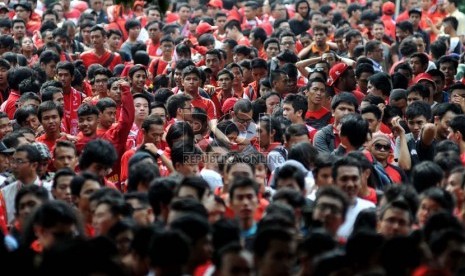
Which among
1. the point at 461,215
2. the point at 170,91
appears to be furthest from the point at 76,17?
the point at 461,215

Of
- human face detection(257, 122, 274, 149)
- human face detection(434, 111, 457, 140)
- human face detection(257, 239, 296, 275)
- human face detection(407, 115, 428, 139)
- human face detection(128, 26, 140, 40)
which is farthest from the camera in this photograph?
human face detection(128, 26, 140, 40)

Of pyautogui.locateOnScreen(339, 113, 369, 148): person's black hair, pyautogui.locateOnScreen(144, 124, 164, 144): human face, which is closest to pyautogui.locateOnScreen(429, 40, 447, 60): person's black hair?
pyautogui.locateOnScreen(339, 113, 369, 148): person's black hair

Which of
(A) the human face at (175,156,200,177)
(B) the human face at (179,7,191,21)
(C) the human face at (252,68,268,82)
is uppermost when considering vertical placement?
(A) the human face at (175,156,200,177)

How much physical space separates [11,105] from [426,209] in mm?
6641

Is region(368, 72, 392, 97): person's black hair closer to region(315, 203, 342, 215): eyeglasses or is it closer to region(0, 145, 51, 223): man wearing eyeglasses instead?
region(0, 145, 51, 223): man wearing eyeglasses

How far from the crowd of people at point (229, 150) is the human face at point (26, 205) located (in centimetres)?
1

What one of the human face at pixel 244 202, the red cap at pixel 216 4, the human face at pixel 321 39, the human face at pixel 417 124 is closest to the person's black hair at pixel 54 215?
the human face at pixel 244 202

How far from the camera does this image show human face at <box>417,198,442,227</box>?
9812 mm

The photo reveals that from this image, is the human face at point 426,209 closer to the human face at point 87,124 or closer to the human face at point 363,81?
the human face at point 87,124

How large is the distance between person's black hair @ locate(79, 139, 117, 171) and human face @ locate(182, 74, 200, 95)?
12.9 ft

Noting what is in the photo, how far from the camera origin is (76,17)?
947 inches

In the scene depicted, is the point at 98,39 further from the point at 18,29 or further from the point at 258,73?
the point at 258,73

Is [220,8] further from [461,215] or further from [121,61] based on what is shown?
[461,215]

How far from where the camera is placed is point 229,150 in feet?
42.5
